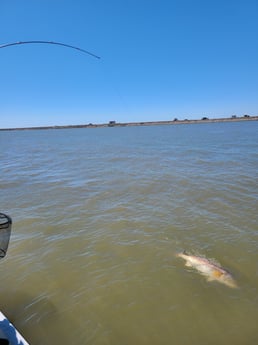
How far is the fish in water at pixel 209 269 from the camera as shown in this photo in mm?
5027

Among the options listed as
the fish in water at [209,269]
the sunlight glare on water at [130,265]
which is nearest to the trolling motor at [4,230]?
the sunlight glare on water at [130,265]

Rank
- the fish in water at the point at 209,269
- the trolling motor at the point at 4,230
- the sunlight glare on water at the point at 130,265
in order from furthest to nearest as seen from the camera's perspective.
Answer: the fish in water at the point at 209,269 < the sunlight glare on water at the point at 130,265 < the trolling motor at the point at 4,230

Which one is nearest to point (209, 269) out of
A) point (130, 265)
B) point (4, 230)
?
point (130, 265)

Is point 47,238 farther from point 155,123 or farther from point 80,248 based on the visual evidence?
point 155,123

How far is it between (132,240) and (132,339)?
3084 mm

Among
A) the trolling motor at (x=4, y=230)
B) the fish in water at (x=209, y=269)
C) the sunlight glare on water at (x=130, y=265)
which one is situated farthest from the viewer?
the fish in water at (x=209, y=269)

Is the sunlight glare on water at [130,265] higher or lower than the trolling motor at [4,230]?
lower

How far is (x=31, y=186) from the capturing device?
1302 cm

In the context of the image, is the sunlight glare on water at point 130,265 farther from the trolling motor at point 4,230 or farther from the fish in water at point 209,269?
the trolling motor at point 4,230

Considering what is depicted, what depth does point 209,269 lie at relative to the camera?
534 cm

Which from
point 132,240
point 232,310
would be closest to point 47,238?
point 132,240

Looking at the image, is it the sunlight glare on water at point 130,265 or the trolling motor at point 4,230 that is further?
the sunlight glare on water at point 130,265

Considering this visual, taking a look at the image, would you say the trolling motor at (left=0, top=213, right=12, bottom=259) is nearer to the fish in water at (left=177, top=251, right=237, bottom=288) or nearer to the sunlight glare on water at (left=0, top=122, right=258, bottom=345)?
the sunlight glare on water at (left=0, top=122, right=258, bottom=345)

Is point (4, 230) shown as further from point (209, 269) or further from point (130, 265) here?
point (209, 269)
